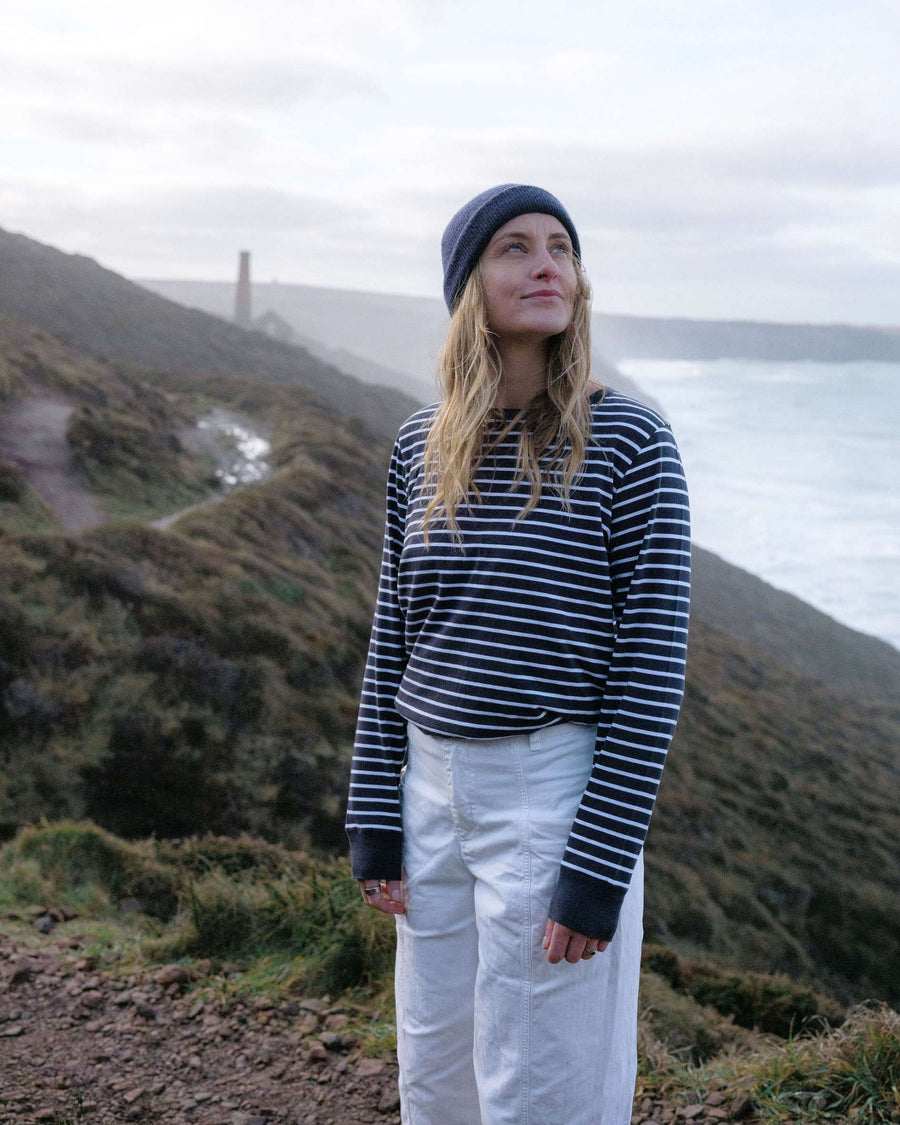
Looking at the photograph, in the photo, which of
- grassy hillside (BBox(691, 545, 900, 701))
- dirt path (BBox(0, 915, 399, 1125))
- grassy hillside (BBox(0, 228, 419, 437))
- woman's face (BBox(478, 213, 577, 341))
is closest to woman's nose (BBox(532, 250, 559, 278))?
woman's face (BBox(478, 213, 577, 341))

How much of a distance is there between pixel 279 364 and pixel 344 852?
3139 centimetres

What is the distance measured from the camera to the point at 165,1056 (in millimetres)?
2760

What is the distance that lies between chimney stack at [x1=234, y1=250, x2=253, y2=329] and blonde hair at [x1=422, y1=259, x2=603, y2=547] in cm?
6405

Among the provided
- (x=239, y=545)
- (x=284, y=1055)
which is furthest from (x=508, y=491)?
(x=239, y=545)

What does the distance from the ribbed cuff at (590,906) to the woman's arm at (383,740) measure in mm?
381

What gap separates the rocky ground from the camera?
248cm

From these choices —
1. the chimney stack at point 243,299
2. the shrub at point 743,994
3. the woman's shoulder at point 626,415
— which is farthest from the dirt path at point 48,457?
the chimney stack at point 243,299

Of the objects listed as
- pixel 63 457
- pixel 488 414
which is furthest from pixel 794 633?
pixel 488 414

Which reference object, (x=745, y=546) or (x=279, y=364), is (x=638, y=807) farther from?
(x=745, y=546)

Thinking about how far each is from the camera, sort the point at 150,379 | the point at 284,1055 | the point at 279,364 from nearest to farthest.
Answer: the point at 284,1055, the point at 150,379, the point at 279,364

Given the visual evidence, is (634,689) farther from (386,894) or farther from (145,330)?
(145,330)

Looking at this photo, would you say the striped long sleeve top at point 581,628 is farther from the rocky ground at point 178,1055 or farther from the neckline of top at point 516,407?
the rocky ground at point 178,1055

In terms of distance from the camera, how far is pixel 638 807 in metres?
1.50

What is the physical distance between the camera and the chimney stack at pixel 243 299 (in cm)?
6419
